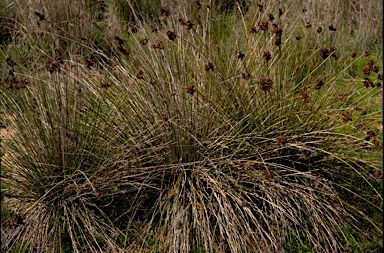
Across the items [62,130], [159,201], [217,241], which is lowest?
[217,241]

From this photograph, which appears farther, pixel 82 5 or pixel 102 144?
pixel 82 5

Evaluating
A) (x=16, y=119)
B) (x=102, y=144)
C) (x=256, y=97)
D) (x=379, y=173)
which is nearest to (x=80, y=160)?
(x=102, y=144)

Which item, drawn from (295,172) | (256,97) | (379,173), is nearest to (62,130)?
(256,97)

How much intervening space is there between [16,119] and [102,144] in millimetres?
531

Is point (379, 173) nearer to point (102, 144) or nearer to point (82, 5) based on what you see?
point (102, 144)

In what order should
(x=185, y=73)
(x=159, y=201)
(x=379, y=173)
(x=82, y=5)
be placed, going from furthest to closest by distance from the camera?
(x=82, y=5), (x=185, y=73), (x=159, y=201), (x=379, y=173)

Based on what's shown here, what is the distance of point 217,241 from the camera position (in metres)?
3.25

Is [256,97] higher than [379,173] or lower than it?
higher

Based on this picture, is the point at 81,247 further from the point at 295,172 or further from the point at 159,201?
the point at 295,172

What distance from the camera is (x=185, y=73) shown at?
377cm

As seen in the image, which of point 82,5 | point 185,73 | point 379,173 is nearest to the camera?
point 379,173

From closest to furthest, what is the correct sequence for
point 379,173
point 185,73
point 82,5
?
point 379,173 < point 185,73 < point 82,5

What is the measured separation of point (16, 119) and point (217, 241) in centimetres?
140

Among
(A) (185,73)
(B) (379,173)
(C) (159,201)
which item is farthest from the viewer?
(A) (185,73)
